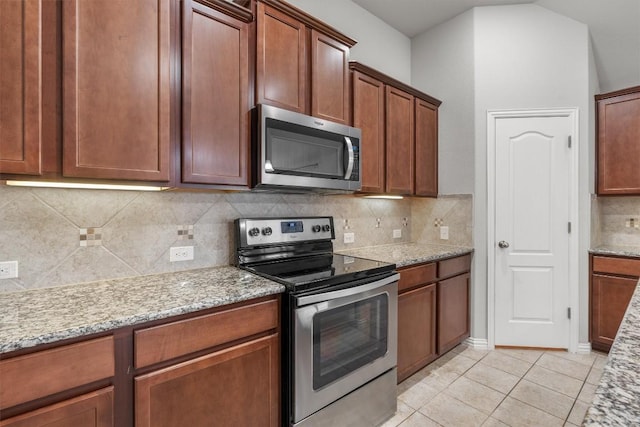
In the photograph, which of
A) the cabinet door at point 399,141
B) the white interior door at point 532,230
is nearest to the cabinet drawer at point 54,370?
the cabinet door at point 399,141

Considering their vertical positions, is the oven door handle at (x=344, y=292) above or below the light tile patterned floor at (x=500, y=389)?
above

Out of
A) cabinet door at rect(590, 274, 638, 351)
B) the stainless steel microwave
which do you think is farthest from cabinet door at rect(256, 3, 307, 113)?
cabinet door at rect(590, 274, 638, 351)

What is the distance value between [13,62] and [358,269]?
176 centimetres

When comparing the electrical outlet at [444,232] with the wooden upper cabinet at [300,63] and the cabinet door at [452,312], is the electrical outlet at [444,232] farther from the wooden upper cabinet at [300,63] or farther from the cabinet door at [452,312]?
the wooden upper cabinet at [300,63]

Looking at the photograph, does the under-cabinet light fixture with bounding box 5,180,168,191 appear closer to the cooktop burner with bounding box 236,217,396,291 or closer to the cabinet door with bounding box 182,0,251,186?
the cabinet door with bounding box 182,0,251,186

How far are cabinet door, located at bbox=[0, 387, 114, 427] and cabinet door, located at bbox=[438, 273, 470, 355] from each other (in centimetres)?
227

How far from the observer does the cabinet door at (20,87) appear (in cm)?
114

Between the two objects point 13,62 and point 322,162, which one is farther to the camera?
point 322,162

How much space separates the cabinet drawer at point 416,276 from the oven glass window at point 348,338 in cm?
34

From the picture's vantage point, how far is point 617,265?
8.91ft

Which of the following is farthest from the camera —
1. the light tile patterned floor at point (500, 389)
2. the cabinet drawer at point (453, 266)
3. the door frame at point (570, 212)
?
the door frame at point (570, 212)

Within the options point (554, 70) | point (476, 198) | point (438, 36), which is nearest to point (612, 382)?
point (476, 198)

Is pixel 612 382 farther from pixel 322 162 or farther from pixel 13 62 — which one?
pixel 13 62

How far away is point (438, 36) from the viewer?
3.27 m
